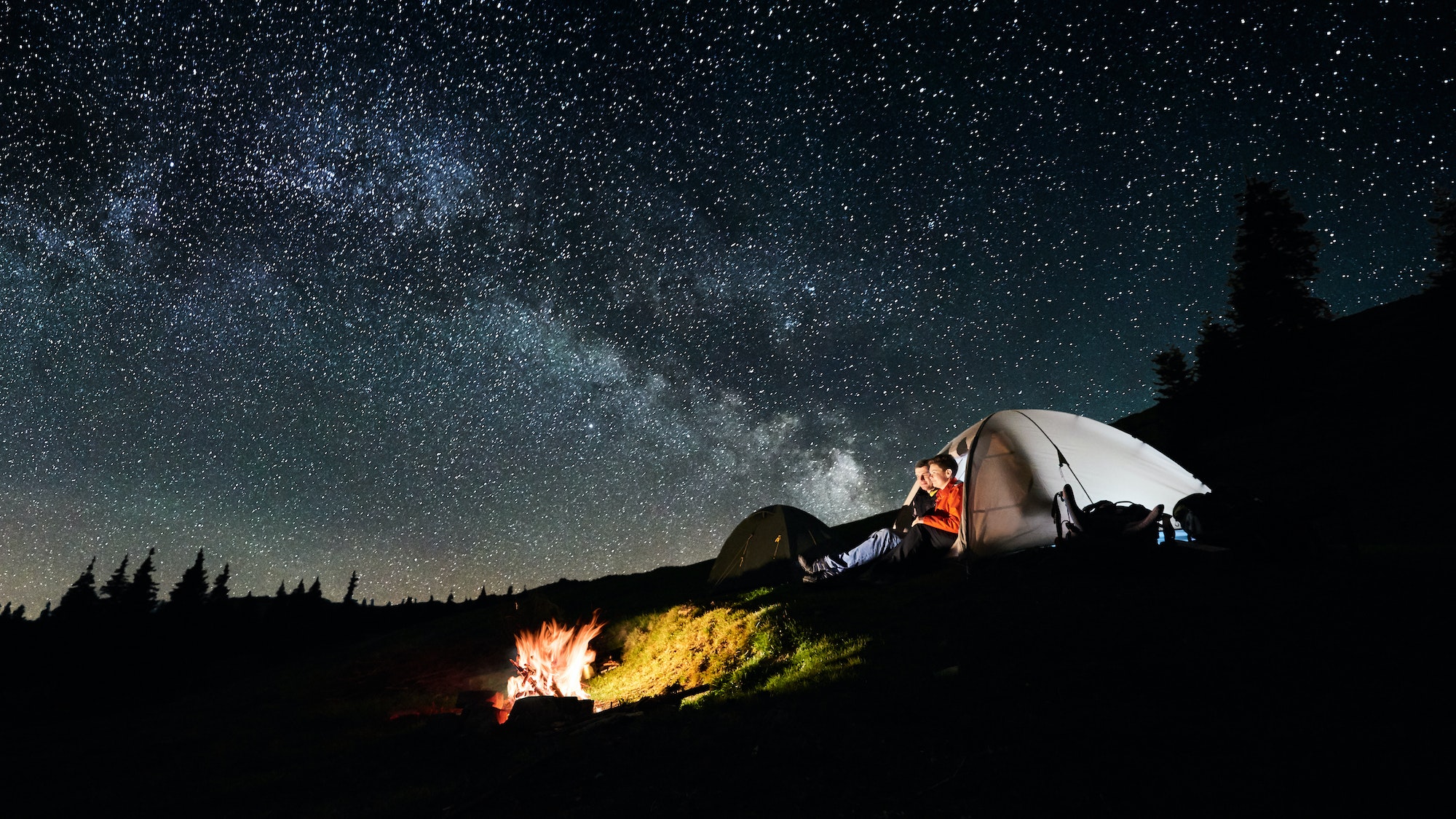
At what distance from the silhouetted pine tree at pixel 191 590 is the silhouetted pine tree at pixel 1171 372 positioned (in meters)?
97.5

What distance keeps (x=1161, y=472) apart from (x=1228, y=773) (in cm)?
860

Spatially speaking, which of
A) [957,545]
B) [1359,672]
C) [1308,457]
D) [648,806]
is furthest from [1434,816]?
[1308,457]

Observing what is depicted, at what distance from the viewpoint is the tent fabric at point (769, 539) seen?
1631 centimetres

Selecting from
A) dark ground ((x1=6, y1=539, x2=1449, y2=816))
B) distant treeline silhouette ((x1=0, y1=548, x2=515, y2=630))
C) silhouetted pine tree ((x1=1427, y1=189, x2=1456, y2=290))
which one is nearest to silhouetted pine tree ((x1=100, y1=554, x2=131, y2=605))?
distant treeline silhouette ((x1=0, y1=548, x2=515, y2=630))

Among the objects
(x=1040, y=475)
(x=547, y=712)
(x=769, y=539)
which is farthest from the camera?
(x=769, y=539)

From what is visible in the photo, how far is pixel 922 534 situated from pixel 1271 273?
120ft

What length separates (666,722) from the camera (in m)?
6.36

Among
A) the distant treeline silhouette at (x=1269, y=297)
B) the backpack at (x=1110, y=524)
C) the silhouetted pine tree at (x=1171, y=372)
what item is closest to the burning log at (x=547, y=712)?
the backpack at (x=1110, y=524)

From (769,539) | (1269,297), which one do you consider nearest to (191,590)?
(769,539)

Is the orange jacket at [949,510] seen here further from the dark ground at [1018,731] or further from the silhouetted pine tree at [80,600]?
the silhouetted pine tree at [80,600]

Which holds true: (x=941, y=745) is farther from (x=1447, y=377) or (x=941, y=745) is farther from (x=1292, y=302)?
(x=1292, y=302)

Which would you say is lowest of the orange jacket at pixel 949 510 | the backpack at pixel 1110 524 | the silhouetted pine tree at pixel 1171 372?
the backpack at pixel 1110 524

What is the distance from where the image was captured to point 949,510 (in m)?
10.1

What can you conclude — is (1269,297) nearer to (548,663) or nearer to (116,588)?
(548,663)
